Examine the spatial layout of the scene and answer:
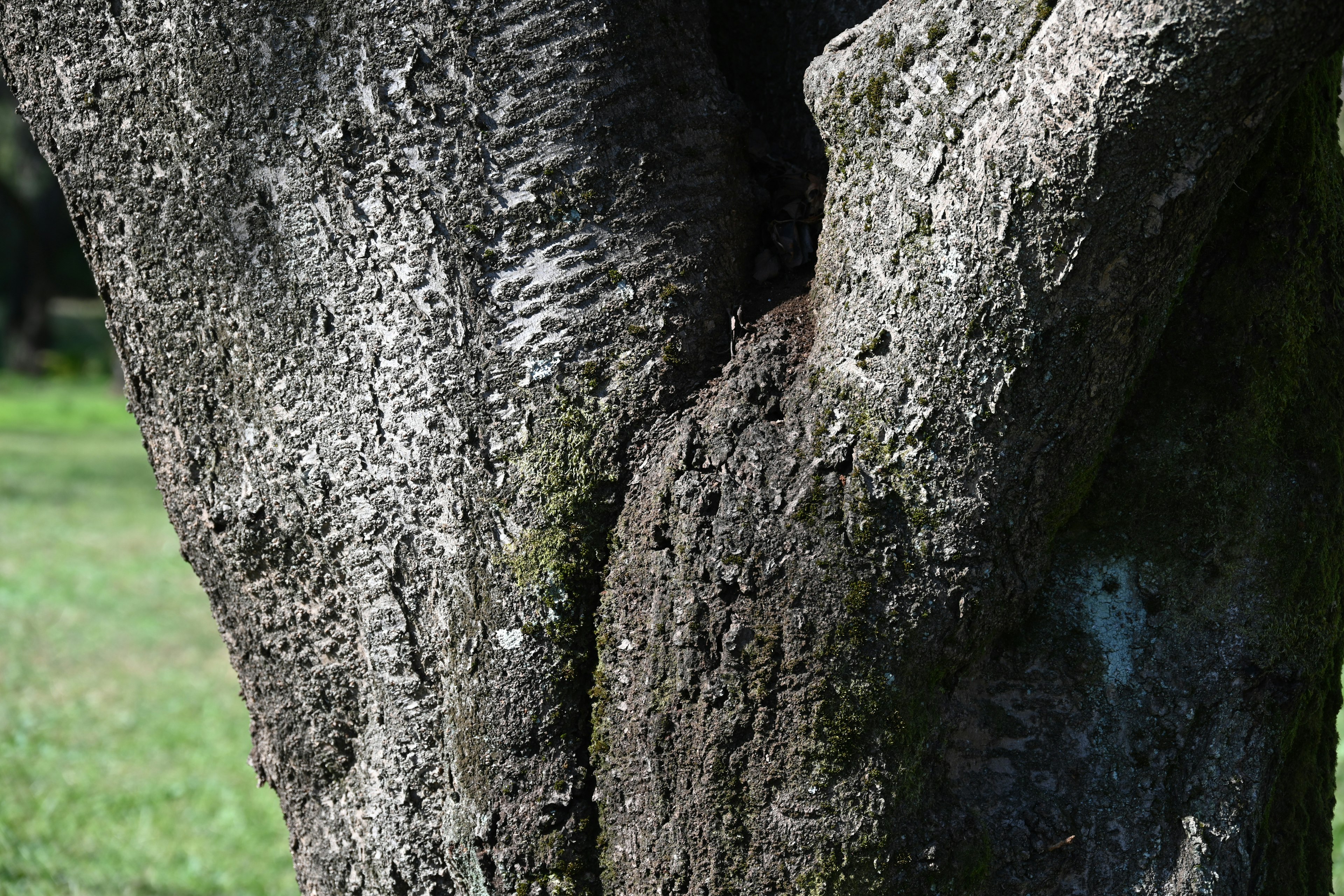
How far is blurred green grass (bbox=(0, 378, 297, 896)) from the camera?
14.7 feet

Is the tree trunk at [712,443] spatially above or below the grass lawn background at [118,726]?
above

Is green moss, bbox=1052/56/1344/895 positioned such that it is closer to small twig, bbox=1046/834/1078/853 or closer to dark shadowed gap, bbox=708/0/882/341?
small twig, bbox=1046/834/1078/853

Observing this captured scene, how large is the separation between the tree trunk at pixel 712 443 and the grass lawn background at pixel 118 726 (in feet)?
9.71

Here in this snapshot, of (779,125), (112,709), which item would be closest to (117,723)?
(112,709)

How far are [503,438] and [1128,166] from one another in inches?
38.8

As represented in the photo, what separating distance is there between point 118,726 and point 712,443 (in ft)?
18.3

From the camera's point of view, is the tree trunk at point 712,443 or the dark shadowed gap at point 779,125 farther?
the dark shadowed gap at point 779,125

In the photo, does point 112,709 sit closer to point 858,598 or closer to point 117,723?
point 117,723

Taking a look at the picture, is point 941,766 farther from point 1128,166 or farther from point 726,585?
point 1128,166

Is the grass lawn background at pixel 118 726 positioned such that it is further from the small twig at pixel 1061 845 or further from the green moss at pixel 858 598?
the green moss at pixel 858 598

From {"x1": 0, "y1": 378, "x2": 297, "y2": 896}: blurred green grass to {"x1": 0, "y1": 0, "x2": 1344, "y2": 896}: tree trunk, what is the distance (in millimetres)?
3062

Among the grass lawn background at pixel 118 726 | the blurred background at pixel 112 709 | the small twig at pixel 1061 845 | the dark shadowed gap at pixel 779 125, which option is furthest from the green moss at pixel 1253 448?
the blurred background at pixel 112 709

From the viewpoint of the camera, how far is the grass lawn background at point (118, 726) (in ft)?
14.6

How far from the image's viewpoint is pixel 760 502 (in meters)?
1.68
